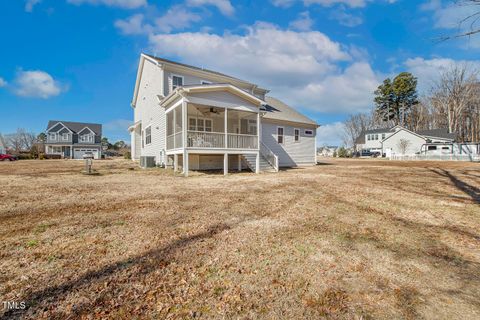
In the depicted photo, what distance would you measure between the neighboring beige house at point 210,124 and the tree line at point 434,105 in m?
35.6

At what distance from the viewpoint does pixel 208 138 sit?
13.2 m

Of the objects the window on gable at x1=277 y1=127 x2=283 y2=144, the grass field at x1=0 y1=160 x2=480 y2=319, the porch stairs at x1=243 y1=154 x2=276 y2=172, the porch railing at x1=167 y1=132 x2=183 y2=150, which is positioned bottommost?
the grass field at x1=0 y1=160 x2=480 y2=319

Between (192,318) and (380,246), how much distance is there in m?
3.18

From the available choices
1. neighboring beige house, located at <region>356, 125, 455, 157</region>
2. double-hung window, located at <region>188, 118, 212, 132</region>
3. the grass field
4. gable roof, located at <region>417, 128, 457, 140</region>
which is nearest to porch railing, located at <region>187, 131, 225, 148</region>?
double-hung window, located at <region>188, 118, 212, 132</region>

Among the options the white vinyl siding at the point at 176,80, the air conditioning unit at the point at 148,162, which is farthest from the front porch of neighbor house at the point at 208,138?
A: the white vinyl siding at the point at 176,80

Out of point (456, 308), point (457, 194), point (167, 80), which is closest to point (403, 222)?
point (456, 308)

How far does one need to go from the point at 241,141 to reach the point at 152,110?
8377mm

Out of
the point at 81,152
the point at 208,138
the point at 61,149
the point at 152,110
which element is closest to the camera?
the point at 208,138

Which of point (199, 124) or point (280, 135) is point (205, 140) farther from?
point (280, 135)

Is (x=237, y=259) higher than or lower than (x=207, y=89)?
lower

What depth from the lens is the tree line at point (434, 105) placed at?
3809 cm

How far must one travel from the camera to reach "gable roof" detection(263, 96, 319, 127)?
18516 millimetres

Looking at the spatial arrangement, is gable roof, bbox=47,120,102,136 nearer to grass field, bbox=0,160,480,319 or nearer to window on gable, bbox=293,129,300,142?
window on gable, bbox=293,129,300,142

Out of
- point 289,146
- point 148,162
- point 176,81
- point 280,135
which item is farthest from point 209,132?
point 289,146
